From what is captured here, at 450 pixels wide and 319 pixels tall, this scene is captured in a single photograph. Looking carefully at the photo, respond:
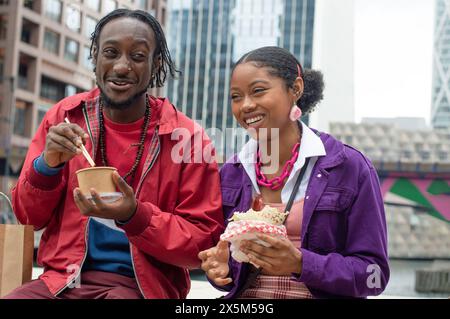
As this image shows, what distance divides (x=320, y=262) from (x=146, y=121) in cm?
97

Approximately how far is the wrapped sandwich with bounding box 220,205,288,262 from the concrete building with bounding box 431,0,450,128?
87.4 meters

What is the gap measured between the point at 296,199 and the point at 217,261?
0.38 metres

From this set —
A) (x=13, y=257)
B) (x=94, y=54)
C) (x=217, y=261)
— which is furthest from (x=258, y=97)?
(x=13, y=257)

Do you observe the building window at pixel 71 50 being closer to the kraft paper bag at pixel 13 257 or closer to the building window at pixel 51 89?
the building window at pixel 51 89

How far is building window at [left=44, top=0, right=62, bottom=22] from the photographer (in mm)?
43594

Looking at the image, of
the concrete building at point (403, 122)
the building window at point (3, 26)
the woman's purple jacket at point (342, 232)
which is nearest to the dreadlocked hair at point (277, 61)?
the woman's purple jacket at point (342, 232)

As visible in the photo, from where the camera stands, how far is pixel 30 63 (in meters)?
43.8

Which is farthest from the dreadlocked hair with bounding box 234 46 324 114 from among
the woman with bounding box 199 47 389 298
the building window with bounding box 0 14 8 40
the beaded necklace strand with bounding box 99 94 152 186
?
the building window with bounding box 0 14 8 40

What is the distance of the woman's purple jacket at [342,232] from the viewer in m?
2.08

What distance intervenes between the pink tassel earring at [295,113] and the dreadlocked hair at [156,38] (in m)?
0.62

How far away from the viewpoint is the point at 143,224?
220cm

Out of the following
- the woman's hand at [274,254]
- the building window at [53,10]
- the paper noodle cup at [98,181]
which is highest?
the building window at [53,10]

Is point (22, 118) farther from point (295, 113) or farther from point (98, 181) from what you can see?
point (98, 181)

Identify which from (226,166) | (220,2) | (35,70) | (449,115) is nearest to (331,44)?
(35,70)
